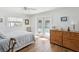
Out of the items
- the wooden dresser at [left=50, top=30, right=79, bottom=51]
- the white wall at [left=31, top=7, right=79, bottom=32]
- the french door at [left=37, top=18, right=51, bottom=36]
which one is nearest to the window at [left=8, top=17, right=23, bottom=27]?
the white wall at [left=31, top=7, right=79, bottom=32]

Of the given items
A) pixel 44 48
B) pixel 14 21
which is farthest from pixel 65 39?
pixel 14 21

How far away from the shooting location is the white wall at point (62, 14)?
3312 millimetres

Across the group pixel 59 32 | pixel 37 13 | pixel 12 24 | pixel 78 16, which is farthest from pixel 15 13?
pixel 78 16

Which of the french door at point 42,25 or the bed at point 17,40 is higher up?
the french door at point 42,25

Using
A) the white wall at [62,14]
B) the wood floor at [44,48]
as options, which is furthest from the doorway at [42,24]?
the wood floor at [44,48]

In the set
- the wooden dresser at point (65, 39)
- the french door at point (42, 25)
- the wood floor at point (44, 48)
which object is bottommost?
the wood floor at point (44, 48)

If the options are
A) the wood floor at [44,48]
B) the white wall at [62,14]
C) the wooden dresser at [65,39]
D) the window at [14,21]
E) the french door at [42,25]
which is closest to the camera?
the window at [14,21]

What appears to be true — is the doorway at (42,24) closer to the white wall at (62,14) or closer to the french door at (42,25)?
the french door at (42,25)

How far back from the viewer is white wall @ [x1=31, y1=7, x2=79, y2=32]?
3312 mm

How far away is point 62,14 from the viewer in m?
3.74

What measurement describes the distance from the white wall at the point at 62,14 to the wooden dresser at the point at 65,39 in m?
0.36
